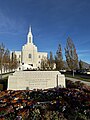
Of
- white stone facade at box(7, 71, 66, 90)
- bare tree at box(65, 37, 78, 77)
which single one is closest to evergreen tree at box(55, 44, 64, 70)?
bare tree at box(65, 37, 78, 77)

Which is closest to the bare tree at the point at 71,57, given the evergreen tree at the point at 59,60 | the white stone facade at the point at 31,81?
the evergreen tree at the point at 59,60

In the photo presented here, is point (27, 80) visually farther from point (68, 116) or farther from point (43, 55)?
point (43, 55)

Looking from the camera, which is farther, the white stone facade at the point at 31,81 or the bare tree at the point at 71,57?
the bare tree at the point at 71,57

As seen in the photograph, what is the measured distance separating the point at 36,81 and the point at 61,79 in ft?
7.29

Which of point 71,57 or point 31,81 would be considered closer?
point 31,81

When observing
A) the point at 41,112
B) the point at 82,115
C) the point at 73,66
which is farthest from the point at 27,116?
the point at 73,66

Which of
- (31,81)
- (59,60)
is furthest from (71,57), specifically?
(31,81)

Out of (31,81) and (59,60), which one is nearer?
(31,81)

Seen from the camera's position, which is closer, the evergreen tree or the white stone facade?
the white stone facade

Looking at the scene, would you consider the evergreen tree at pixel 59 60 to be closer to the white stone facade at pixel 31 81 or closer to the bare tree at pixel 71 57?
the bare tree at pixel 71 57

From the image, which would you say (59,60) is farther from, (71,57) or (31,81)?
(31,81)

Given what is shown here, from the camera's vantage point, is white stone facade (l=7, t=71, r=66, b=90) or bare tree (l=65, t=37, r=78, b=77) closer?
white stone facade (l=7, t=71, r=66, b=90)

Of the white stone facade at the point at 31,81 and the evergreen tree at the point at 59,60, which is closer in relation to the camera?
the white stone facade at the point at 31,81

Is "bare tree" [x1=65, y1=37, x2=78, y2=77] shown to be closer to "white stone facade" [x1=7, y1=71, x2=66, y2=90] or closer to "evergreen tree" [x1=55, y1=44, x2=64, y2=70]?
"evergreen tree" [x1=55, y1=44, x2=64, y2=70]
